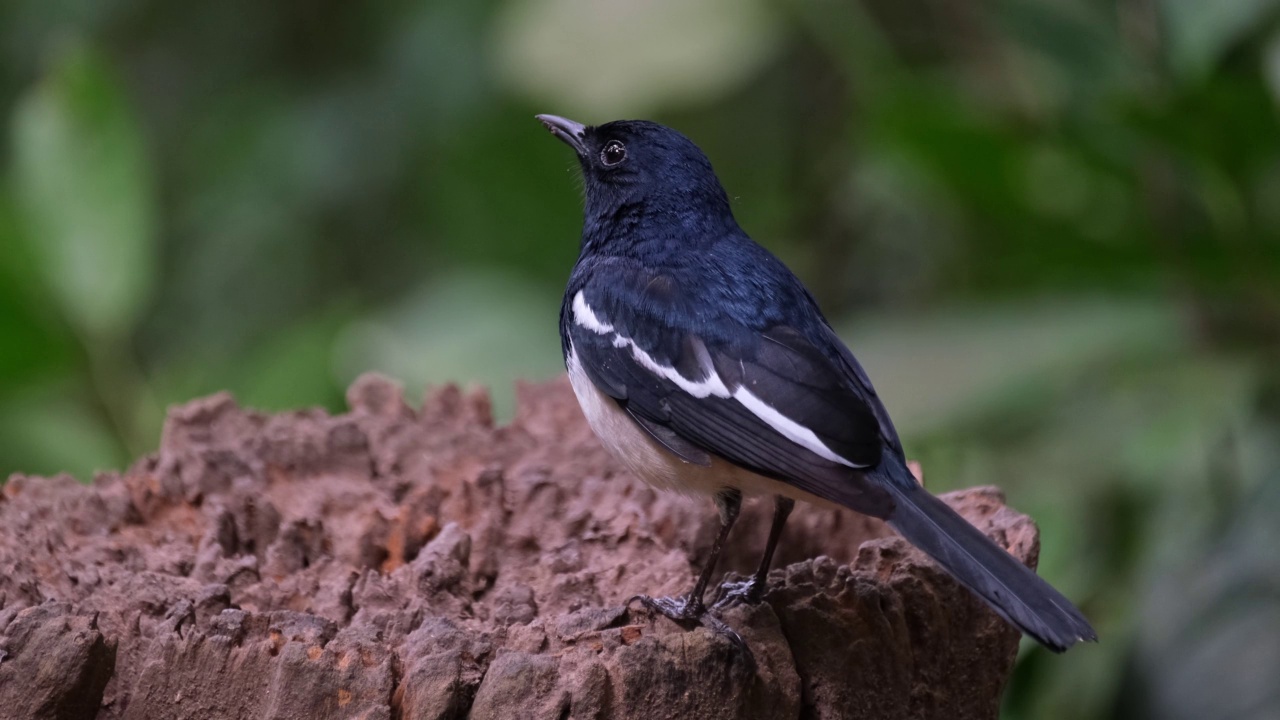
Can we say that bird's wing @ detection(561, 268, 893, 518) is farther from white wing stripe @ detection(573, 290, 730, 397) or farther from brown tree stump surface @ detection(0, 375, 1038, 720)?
brown tree stump surface @ detection(0, 375, 1038, 720)

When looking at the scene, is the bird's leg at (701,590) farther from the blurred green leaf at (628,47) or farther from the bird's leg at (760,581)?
the blurred green leaf at (628,47)

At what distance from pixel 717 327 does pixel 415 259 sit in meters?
4.61

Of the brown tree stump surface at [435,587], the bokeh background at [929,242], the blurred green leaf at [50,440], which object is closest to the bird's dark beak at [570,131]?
the bokeh background at [929,242]

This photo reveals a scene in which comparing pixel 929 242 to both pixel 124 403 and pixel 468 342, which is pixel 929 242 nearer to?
pixel 468 342

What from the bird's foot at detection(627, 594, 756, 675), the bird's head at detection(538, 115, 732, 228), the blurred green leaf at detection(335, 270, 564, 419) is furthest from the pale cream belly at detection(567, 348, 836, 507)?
the blurred green leaf at detection(335, 270, 564, 419)

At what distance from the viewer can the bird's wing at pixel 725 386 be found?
2.37 m

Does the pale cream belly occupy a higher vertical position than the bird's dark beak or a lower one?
lower

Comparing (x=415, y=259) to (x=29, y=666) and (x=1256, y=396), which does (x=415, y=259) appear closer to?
(x=1256, y=396)

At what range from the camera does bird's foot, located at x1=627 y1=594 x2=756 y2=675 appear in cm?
218

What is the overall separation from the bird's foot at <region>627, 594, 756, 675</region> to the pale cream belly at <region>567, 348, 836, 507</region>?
239mm

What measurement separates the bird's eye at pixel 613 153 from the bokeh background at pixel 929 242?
0.49m

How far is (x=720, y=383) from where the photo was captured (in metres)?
2.58

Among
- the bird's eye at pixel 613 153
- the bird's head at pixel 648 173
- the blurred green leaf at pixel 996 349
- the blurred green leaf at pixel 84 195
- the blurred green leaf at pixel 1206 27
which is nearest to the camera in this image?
the bird's head at pixel 648 173

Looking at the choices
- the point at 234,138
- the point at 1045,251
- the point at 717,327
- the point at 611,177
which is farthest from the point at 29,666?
the point at 234,138
